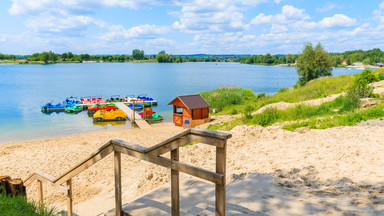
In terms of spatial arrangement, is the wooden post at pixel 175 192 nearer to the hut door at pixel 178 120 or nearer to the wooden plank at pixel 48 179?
the wooden plank at pixel 48 179

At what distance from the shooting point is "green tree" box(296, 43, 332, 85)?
37.0 meters

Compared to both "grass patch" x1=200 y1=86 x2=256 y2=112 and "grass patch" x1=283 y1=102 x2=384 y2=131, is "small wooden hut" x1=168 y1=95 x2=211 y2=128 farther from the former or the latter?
"grass patch" x1=283 y1=102 x2=384 y2=131

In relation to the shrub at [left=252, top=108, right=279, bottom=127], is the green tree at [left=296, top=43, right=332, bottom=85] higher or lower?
higher

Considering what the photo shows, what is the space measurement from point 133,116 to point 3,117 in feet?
48.9

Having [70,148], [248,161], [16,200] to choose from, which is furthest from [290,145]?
[70,148]

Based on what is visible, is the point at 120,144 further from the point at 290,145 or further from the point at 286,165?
the point at 290,145

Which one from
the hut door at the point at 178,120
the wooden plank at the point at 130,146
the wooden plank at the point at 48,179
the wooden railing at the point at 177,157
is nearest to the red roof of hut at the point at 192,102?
the hut door at the point at 178,120

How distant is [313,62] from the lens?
37.0m

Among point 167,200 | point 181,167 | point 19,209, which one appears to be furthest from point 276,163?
point 19,209

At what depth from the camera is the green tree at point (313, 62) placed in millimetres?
37000

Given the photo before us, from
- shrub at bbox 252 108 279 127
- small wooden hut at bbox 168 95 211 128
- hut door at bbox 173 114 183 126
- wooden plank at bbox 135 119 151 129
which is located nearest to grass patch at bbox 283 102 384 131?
shrub at bbox 252 108 279 127

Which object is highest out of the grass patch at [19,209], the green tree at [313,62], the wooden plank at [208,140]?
the green tree at [313,62]

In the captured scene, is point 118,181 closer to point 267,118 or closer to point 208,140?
point 208,140

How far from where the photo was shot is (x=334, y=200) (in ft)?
13.7
